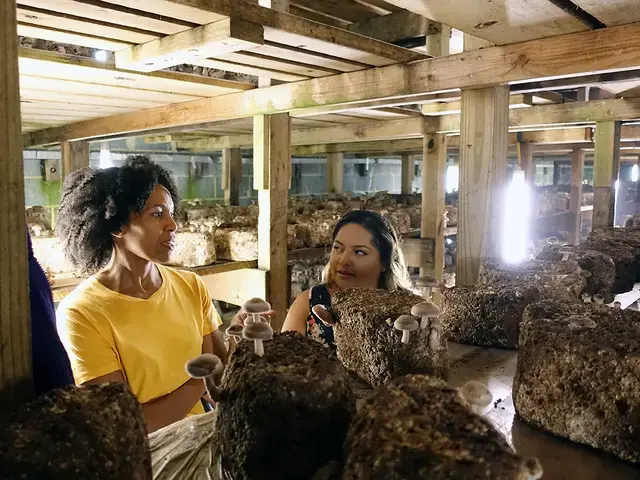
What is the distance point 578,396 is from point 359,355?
1.79 feet

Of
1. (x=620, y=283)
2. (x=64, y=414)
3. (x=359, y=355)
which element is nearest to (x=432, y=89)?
(x=359, y=355)

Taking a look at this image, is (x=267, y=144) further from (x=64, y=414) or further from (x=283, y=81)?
(x=64, y=414)

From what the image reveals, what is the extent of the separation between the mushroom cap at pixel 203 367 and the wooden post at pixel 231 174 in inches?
238

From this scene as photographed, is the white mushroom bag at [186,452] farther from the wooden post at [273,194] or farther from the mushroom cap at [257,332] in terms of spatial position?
the wooden post at [273,194]

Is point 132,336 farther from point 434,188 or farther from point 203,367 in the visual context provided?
point 434,188

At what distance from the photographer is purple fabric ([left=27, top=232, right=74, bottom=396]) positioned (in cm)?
84

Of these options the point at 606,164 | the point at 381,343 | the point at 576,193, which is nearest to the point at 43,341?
the point at 381,343

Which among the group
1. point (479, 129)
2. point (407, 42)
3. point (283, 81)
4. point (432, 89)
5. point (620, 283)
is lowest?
point (620, 283)

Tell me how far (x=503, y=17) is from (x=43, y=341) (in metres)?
1.57

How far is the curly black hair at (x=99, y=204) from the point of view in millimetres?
2021

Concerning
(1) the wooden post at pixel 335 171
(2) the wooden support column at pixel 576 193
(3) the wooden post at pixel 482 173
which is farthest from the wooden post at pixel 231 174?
(3) the wooden post at pixel 482 173

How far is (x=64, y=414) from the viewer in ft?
2.34

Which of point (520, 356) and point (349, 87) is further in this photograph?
point (349, 87)

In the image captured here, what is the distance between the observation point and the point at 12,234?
2.45 ft
